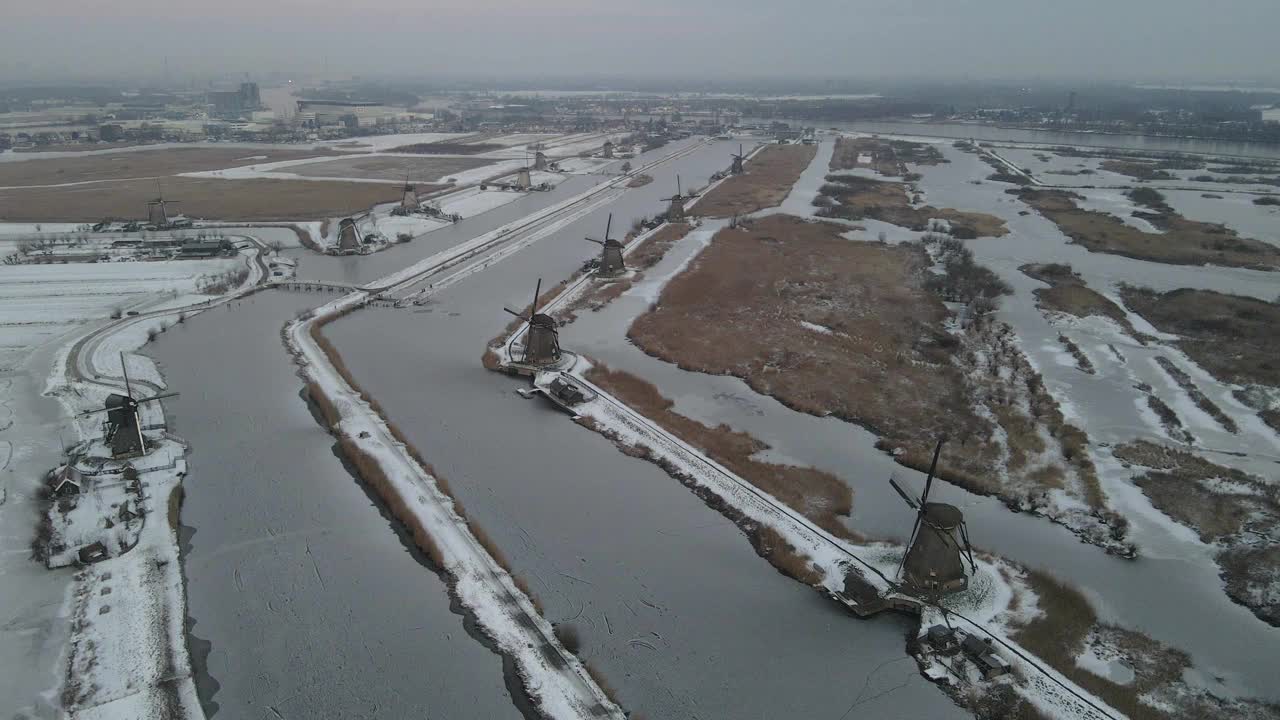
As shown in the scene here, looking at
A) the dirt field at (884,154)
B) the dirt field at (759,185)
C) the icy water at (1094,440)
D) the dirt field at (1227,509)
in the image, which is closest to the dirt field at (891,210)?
the dirt field at (759,185)

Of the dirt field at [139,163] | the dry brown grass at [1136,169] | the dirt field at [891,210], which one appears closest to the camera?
the dirt field at [891,210]

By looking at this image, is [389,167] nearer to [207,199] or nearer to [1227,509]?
[207,199]

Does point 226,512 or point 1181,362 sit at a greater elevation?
point 1181,362

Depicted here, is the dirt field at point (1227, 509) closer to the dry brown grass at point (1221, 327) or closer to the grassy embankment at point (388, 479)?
the dry brown grass at point (1221, 327)

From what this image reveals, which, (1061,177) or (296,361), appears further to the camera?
(1061,177)

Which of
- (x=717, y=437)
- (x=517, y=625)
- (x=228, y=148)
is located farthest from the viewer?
(x=228, y=148)

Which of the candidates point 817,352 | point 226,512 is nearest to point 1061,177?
point 817,352

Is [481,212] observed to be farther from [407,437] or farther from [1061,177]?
[1061,177]
